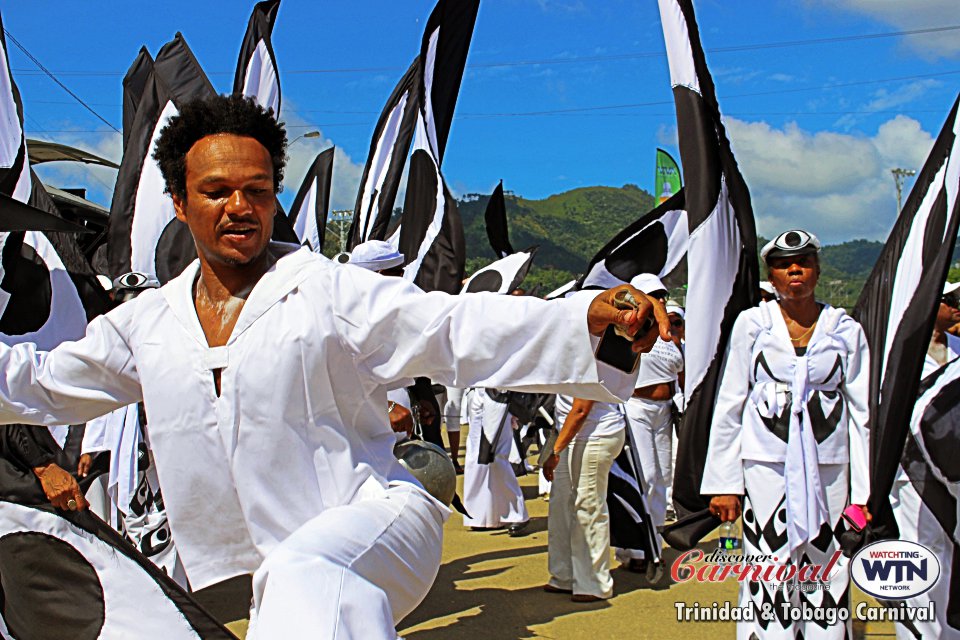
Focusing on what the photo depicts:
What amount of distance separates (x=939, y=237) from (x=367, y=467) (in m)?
3.21

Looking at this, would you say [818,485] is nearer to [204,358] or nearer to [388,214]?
[204,358]

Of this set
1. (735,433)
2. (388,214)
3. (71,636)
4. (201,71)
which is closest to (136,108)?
(201,71)

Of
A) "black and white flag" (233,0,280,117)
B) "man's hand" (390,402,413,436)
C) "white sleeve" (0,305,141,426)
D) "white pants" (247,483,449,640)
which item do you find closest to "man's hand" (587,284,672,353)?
"white pants" (247,483,449,640)

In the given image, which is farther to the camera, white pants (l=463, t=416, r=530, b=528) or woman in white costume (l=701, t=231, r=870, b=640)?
white pants (l=463, t=416, r=530, b=528)

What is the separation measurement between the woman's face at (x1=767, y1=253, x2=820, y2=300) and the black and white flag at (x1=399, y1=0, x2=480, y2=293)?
274cm

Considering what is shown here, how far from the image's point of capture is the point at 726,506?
202 inches

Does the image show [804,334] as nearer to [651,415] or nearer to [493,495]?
[651,415]

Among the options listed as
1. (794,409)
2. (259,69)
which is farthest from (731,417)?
(259,69)

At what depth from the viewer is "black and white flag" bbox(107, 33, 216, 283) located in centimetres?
608

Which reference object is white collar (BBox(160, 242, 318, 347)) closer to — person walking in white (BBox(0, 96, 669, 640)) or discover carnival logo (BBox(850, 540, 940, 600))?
person walking in white (BBox(0, 96, 669, 640))

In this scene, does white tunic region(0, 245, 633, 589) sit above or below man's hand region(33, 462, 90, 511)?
above

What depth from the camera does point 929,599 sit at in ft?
17.4

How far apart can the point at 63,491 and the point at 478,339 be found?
2.11 m

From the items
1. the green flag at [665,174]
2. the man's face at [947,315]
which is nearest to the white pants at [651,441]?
the man's face at [947,315]
